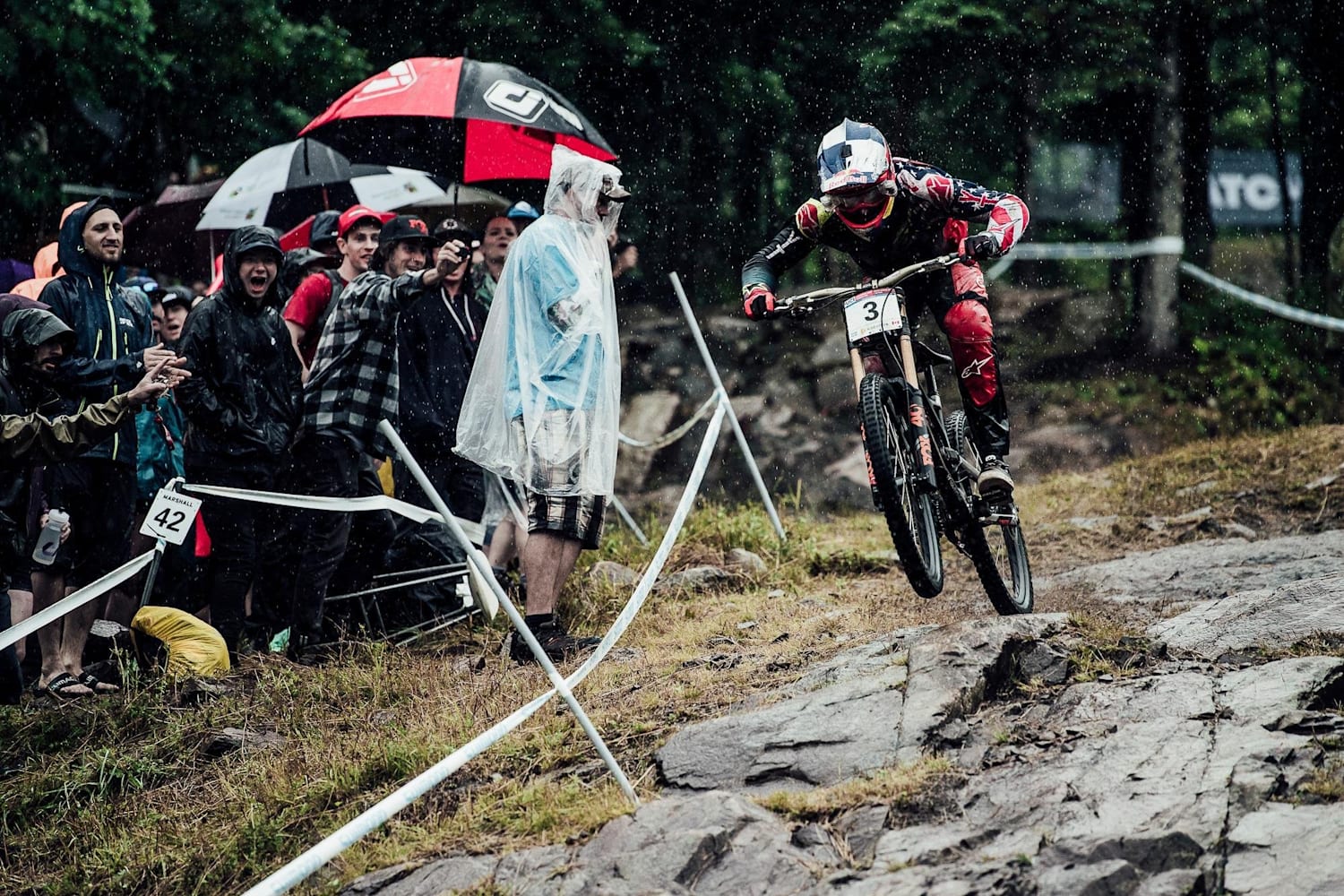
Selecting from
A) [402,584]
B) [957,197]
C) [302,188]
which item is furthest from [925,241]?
[302,188]

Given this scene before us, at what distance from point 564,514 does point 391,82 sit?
361 centimetres

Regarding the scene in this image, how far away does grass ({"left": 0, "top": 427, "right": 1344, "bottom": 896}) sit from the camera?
4949 millimetres

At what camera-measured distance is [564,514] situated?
6605mm

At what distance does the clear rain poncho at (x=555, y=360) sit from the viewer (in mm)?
6598

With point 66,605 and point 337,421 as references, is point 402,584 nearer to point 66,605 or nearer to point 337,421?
point 337,421

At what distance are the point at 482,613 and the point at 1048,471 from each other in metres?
7.10

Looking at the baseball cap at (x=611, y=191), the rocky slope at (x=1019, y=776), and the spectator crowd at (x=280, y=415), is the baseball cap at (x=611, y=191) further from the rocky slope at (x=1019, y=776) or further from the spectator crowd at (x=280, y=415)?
the rocky slope at (x=1019, y=776)

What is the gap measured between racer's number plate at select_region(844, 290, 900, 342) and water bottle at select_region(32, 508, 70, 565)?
361cm

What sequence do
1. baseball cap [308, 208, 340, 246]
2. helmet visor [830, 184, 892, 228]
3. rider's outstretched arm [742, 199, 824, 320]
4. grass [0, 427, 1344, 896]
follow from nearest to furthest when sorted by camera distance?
grass [0, 427, 1344, 896], helmet visor [830, 184, 892, 228], rider's outstretched arm [742, 199, 824, 320], baseball cap [308, 208, 340, 246]

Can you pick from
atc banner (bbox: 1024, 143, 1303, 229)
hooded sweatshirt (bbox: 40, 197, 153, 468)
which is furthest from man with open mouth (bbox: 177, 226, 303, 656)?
atc banner (bbox: 1024, 143, 1303, 229)

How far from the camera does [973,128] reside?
62.4ft

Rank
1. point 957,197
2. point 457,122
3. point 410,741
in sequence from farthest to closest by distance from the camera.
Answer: point 457,122 → point 957,197 → point 410,741

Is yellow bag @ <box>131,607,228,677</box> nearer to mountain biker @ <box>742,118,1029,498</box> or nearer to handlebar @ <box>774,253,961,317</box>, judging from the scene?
mountain biker @ <box>742,118,1029,498</box>

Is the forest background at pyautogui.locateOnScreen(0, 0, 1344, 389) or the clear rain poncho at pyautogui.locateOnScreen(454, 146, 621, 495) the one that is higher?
A: the forest background at pyautogui.locateOnScreen(0, 0, 1344, 389)
